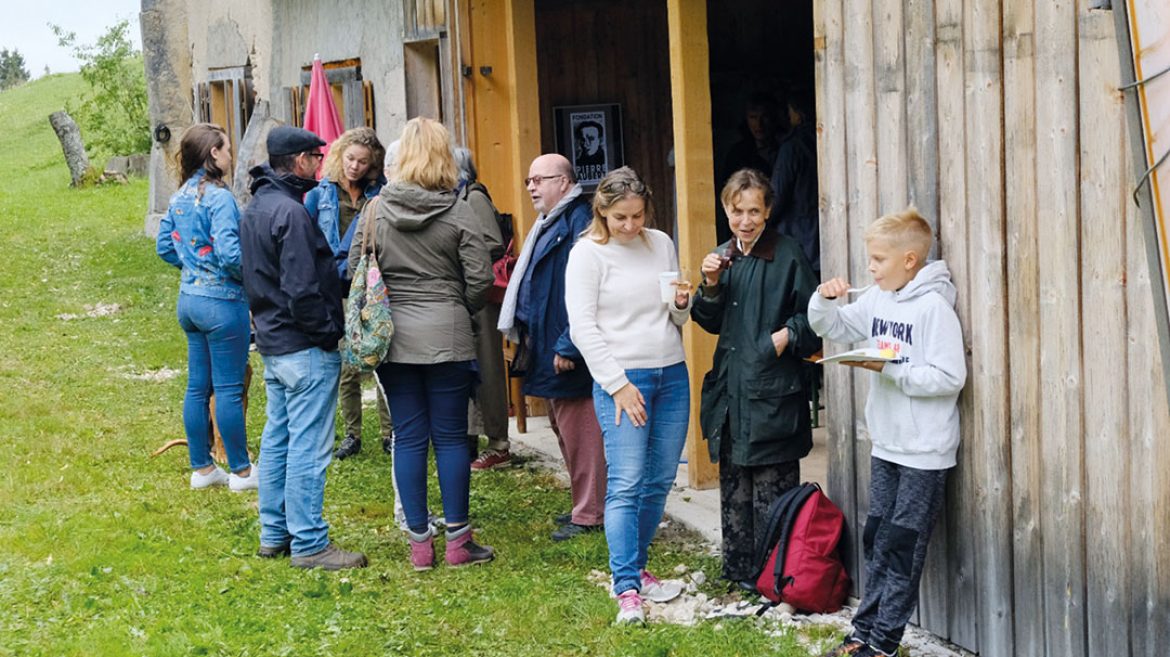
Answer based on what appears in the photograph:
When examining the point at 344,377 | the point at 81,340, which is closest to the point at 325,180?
the point at 344,377

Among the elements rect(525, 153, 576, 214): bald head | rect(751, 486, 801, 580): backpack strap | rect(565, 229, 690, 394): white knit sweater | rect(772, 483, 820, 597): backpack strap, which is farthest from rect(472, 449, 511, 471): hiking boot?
rect(772, 483, 820, 597): backpack strap

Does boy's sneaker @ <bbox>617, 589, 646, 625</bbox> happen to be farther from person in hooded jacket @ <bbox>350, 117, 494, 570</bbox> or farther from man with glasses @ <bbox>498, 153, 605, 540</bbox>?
man with glasses @ <bbox>498, 153, 605, 540</bbox>

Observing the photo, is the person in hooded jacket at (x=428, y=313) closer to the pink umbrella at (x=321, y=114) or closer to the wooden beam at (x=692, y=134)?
the wooden beam at (x=692, y=134)

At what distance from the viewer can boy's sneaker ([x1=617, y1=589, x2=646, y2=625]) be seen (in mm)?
5250

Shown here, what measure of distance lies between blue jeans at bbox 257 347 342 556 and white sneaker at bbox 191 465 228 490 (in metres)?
1.47

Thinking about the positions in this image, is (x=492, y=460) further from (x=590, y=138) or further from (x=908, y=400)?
(x=908, y=400)

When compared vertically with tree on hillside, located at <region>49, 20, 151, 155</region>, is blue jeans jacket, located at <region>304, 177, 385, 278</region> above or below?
below

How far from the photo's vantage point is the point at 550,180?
6488mm

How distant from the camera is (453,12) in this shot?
355 inches

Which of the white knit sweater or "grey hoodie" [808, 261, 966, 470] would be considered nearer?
"grey hoodie" [808, 261, 966, 470]

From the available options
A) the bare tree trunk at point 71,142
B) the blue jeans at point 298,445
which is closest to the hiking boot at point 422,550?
the blue jeans at point 298,445

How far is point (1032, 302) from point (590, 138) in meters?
6.09

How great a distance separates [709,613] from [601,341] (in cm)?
109

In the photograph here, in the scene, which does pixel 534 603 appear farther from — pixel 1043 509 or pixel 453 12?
pixel 453 12
